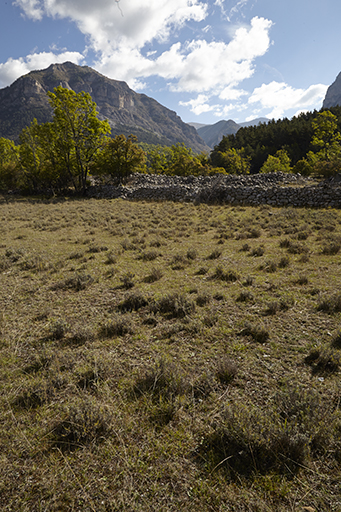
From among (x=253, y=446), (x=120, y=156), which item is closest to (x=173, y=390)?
(x=253, y=446)

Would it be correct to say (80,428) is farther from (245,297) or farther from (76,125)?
(76,125)

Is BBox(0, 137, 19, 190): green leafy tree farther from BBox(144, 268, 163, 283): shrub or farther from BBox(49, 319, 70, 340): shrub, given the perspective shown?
BBox(49, 319, 70, 340): shrub

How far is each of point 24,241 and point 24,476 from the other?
13247mm

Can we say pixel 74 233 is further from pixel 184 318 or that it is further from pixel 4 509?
pixel 4 509

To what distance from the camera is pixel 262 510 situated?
2197mm

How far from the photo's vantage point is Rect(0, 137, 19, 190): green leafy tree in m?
49.1

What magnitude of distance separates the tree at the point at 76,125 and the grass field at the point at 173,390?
104ft

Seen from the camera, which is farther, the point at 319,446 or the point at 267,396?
the point at 267,396

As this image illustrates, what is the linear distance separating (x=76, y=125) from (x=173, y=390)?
38.4 m

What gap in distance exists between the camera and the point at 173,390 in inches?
141

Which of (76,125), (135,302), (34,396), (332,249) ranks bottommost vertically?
(34,396)

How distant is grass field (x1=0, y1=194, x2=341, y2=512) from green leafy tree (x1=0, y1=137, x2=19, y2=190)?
53.3 meters

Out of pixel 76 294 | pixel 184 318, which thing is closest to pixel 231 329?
pixel 184 318

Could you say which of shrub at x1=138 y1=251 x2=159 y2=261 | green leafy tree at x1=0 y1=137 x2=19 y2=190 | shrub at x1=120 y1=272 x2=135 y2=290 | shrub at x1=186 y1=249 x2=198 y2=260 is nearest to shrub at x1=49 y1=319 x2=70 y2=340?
shrub at x1=120 y1=272 x2=135 y2=290
